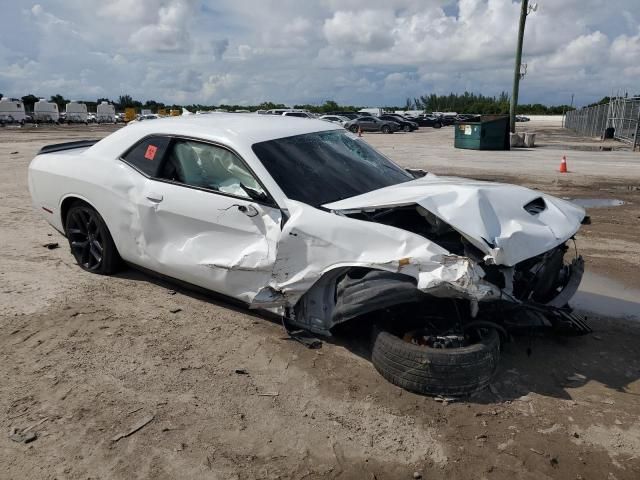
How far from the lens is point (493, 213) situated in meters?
3.47

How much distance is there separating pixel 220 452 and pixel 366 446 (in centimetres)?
76

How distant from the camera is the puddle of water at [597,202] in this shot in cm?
967

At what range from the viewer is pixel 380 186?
Result: 14.0ft

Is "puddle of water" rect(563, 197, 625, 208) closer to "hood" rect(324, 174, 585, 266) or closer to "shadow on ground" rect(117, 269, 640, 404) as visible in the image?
"shadow on ground" rect(117, 269, 640, 404)

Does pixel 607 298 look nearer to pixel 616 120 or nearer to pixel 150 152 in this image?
pixel 150 152

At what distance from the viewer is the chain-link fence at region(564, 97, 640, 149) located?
1016 inches

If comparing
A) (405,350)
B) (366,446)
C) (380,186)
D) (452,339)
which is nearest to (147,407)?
(366,446)

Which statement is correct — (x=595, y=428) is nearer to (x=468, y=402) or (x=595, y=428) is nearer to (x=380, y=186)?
(x=468, y=402)

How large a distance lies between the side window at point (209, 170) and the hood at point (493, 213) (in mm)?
685

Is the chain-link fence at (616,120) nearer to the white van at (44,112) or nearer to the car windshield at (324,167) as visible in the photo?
the car windshield at (324,167)

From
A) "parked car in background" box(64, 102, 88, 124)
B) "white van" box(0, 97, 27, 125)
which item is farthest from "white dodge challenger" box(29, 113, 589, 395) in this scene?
"parked car in background" box(64, 102, 88, 124)

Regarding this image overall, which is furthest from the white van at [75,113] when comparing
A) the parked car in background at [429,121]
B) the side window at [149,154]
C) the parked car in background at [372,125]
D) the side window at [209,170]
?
the side window at [209,170]

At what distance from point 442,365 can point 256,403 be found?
1128mm

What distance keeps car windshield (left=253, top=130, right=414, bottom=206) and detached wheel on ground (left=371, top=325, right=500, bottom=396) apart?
1.17 meters
